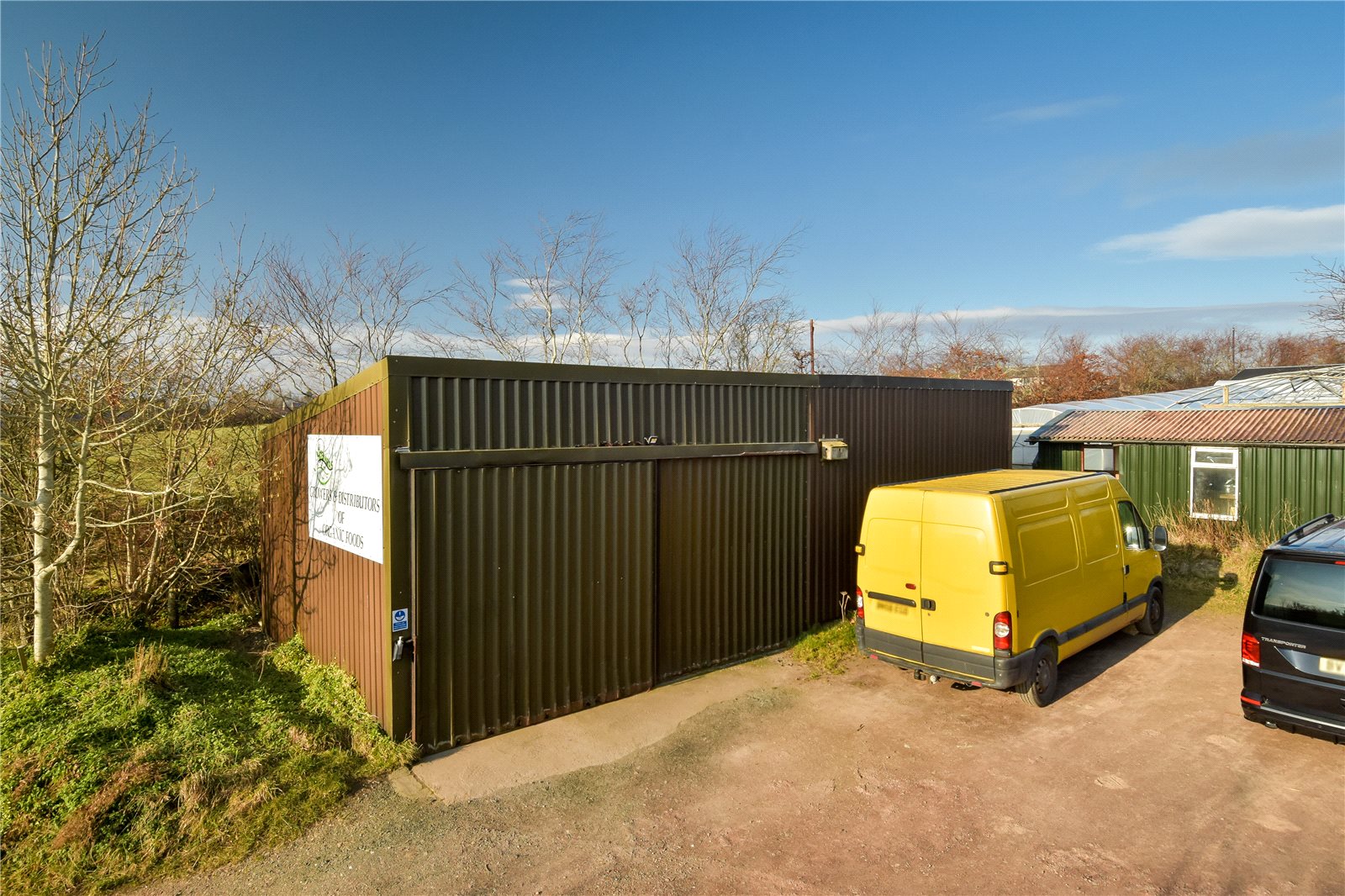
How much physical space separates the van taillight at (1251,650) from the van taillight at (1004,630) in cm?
163

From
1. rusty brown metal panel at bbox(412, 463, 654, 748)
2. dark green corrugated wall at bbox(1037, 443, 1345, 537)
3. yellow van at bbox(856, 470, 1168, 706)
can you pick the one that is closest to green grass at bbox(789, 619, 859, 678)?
yellow van at bbox(856, 470, 1168, 706)

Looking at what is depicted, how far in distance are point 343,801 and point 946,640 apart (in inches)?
204

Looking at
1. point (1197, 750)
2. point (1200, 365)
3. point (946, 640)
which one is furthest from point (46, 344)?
point (1200, 365)

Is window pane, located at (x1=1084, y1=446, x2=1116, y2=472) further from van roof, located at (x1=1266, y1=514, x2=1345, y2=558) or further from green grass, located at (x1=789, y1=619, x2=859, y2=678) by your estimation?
green grass, located at (x1=789, y1=619, x2=859, y2=678)

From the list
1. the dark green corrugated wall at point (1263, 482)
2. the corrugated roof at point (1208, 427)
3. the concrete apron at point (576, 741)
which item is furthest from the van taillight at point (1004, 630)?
the corrugated roof at point (1208, 427)

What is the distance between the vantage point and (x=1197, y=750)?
5.77m

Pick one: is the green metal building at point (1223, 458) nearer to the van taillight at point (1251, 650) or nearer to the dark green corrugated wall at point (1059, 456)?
the dark green corrugated wall at point (1059, 456)

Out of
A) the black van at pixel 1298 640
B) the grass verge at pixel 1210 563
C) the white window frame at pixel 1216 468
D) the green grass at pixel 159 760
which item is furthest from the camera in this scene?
the white window frame at pixel 1216 468

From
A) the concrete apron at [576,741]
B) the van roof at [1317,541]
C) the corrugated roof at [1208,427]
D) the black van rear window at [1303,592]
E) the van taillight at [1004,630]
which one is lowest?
the concrete apron at [576,741]

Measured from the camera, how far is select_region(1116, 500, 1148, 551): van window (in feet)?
27.4

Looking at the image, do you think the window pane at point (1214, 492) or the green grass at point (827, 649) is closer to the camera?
the green grass at point (827, 649)

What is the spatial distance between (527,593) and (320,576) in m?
2.90

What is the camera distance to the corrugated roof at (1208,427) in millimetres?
12602

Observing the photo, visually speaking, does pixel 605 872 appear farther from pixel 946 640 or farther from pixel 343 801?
pixel 946 640
